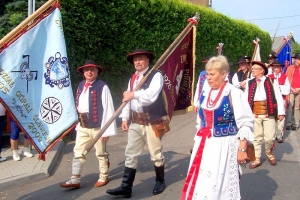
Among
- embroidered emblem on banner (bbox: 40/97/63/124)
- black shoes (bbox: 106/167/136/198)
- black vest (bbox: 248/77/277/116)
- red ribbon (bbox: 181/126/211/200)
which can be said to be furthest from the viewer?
black vest (bbox: 248/77/277/116)

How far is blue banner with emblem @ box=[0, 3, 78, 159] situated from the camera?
3.97 metres

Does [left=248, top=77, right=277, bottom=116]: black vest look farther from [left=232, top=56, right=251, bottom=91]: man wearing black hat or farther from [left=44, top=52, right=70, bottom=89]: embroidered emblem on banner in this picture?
[left=44, top=52, right=70, bottom=89]: embroidered emblem on banner

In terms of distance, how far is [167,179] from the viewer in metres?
5.81

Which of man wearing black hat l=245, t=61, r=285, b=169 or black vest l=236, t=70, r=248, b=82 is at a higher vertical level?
black vest l=236, t=70, r=248, b=82

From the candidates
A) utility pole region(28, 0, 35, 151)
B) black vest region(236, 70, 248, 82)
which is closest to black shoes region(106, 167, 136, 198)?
utility pole region(28, 0, 35, 151)

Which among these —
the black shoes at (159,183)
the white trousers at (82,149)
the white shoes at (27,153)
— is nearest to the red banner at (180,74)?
the black shoes at (159,183)

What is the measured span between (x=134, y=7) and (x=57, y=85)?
5.85 m

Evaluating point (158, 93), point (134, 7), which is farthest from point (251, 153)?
point (134, 7)

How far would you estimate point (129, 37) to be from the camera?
987cm

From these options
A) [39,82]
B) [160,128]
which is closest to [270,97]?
[160,128]

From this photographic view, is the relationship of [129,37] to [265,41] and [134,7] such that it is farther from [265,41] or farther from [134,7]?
[265,41]

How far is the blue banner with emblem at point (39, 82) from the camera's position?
397cm

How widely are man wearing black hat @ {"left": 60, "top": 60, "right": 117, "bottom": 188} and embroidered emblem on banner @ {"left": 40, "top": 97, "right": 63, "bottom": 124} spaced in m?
0.91

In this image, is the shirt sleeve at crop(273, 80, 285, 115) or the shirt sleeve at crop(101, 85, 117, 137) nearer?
the shirt sleeve at crop(101, 85, 117, 137)
